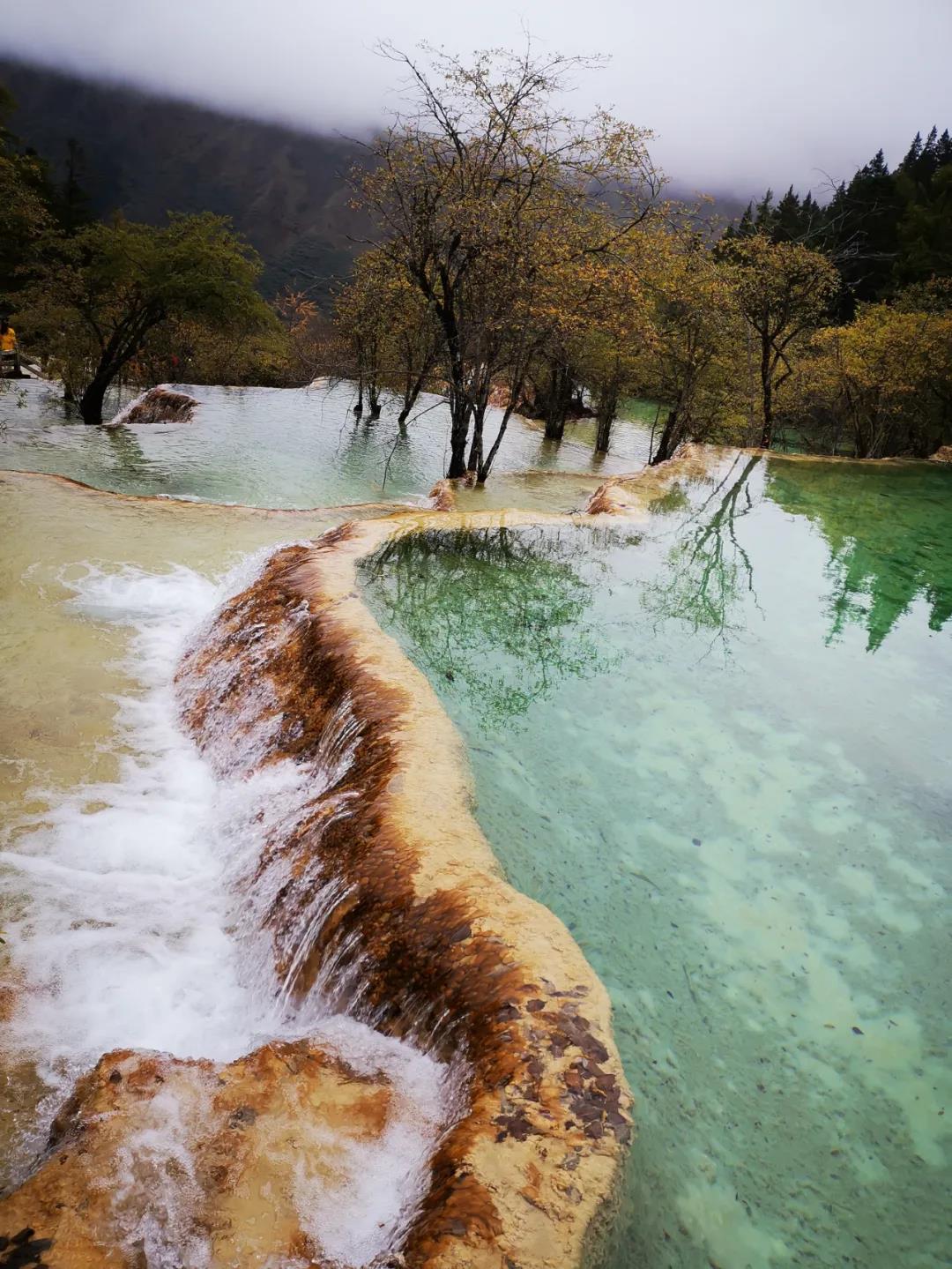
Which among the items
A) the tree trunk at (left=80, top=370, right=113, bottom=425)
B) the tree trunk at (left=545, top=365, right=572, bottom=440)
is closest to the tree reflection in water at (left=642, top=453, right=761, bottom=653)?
the tree trunk at (left=545, top=365, right=572, bottom=440)

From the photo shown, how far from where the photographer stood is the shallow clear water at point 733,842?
10.2 feet

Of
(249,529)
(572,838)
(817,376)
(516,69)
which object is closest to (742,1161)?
(572,838)

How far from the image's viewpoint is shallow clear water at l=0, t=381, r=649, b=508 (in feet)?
47.6

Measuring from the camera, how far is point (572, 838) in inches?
190

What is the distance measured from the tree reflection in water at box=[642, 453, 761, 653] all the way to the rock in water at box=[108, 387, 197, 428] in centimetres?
1424

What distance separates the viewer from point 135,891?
16.5 ft

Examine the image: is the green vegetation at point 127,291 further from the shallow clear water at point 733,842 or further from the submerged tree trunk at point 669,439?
the shallow clear water at point 733,842

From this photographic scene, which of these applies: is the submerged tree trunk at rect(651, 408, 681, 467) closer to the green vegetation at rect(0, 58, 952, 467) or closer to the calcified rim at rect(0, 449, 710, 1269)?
the green vegetation at rect(0, 58, 952, 467)

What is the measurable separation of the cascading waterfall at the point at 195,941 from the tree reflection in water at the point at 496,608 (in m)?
1.24

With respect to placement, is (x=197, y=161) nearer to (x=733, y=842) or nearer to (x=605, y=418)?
(x=605, y=418)

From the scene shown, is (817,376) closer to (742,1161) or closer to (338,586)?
(338,586)

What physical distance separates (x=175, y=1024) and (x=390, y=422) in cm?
2138

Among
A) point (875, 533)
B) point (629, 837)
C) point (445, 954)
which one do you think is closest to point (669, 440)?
point (875, 533)

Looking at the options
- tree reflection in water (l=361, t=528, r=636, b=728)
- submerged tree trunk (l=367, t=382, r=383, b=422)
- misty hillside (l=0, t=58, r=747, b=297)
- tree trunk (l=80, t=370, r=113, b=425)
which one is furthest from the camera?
misty hillside (l=0, t=58, r=747, b=297)
